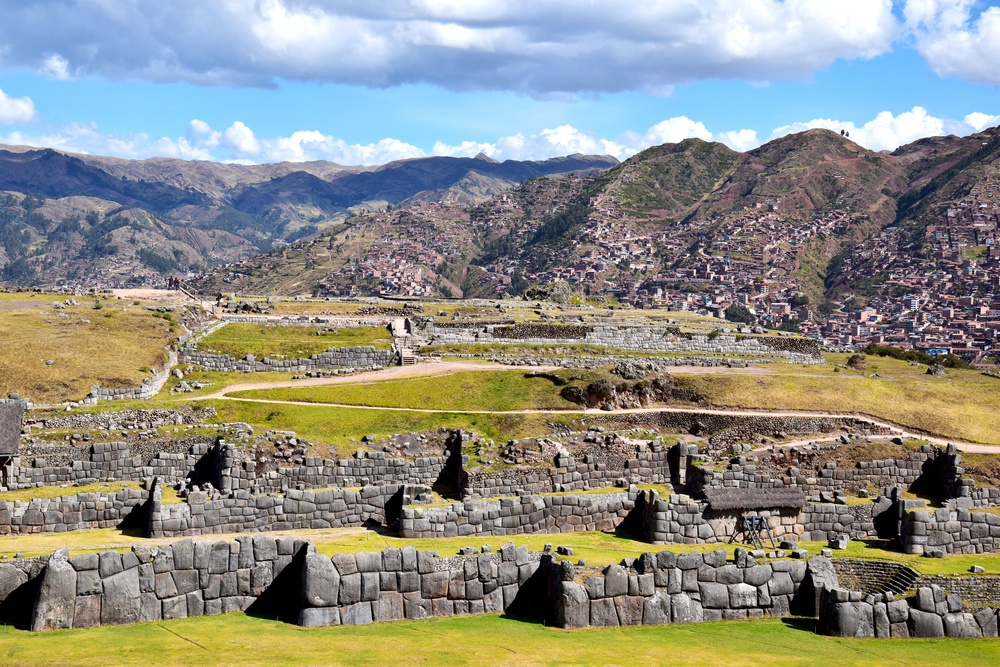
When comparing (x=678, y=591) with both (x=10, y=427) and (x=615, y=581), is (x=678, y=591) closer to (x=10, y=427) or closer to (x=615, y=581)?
(x=615, y=581)

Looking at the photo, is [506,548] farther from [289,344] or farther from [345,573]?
[289,344]

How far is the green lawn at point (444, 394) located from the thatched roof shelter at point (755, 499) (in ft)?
67.9

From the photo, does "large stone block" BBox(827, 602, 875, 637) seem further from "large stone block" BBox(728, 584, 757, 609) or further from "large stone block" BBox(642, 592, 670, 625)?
"large stone block" BBox(642, 592, 670, 625)

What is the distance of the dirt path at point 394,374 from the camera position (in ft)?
230

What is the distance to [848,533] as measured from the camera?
1816 inches

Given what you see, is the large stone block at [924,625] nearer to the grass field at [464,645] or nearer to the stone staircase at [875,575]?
the grass field at [464,645]

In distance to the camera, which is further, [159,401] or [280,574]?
[159,401]

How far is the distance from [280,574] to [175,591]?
8.22ft

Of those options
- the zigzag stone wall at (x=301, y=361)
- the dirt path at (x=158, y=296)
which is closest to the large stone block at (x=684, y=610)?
the zigzag stone wall at (x=301, y=361)

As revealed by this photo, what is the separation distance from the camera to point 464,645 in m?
26.9

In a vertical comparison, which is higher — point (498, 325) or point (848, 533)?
point (498, 325)

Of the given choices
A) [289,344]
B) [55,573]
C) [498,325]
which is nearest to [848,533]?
[55,573]

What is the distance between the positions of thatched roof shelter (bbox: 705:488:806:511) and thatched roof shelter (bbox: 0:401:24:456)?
29.5 metres

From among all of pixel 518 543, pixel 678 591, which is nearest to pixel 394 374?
pixel 518 543
